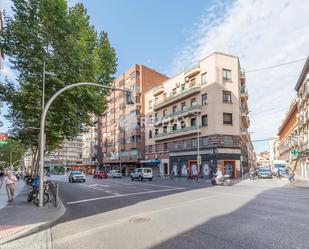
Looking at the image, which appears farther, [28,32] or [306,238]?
[28,32]

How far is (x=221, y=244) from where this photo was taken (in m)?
6.31

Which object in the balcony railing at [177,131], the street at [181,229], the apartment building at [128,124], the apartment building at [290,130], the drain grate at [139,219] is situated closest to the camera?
the street at [181,229]

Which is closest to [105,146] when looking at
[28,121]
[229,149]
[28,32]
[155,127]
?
[155,127]

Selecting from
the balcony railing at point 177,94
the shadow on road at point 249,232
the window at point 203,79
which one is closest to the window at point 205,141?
the balcony railing at point 177,94

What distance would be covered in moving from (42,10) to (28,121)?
8.71m

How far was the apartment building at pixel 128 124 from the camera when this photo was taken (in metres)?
65.9

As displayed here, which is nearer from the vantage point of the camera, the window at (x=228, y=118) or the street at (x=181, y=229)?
the street at (x=181, y=229)

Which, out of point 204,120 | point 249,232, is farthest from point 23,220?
point 204,120

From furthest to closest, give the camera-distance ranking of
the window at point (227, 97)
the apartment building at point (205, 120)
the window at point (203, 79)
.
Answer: the window at point (203, 79) → the window at point (227, 97) → the apartment building at point (205, 120)

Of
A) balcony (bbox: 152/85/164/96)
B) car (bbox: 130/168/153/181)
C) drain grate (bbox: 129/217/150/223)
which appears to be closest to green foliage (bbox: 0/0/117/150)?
drain grate (bbox: 129/217/150/223)

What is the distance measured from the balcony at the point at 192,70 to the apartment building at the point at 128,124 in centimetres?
1439

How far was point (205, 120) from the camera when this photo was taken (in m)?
44.2

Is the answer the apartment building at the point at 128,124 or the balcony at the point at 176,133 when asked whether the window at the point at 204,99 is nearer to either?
the balcony at the point at 176,133

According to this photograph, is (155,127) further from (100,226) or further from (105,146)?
(100,226)
